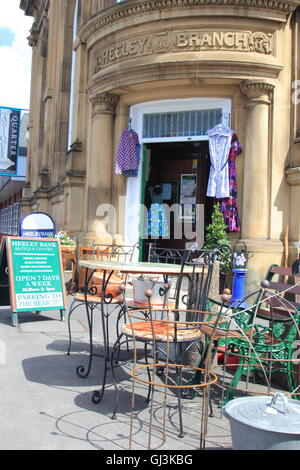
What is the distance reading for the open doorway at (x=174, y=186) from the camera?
11.1m

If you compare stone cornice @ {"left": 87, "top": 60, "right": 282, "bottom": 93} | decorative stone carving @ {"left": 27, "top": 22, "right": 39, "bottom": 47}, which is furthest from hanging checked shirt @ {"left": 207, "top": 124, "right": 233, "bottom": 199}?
decorative stone carving @ {"left": 27, "top": 22, "right": 39, "bottom": 47}

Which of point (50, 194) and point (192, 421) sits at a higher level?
point (50, 194)

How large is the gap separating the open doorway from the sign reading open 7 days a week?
182 inches

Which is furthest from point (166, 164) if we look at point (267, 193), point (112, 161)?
point (267, 193)

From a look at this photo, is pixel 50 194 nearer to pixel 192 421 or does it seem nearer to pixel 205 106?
pixel 205 106

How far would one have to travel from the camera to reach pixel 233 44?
29.1ft

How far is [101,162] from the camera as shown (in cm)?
1066

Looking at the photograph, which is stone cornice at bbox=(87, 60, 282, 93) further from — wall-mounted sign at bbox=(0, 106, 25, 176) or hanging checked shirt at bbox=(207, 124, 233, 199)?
wall-mounted sign at bbox=(0, 106, 25, 176)

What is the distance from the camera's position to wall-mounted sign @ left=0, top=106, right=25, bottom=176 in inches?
860

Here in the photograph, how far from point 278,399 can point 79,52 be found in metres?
11.3

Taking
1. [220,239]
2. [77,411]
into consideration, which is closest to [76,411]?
[77,411]

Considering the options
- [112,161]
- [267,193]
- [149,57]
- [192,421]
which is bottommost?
[192,421]

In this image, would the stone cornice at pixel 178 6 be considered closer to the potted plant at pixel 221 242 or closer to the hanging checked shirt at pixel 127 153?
the hanging checked shirt at pixel 127 153

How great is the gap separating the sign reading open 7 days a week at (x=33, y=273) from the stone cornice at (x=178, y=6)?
5648mm
